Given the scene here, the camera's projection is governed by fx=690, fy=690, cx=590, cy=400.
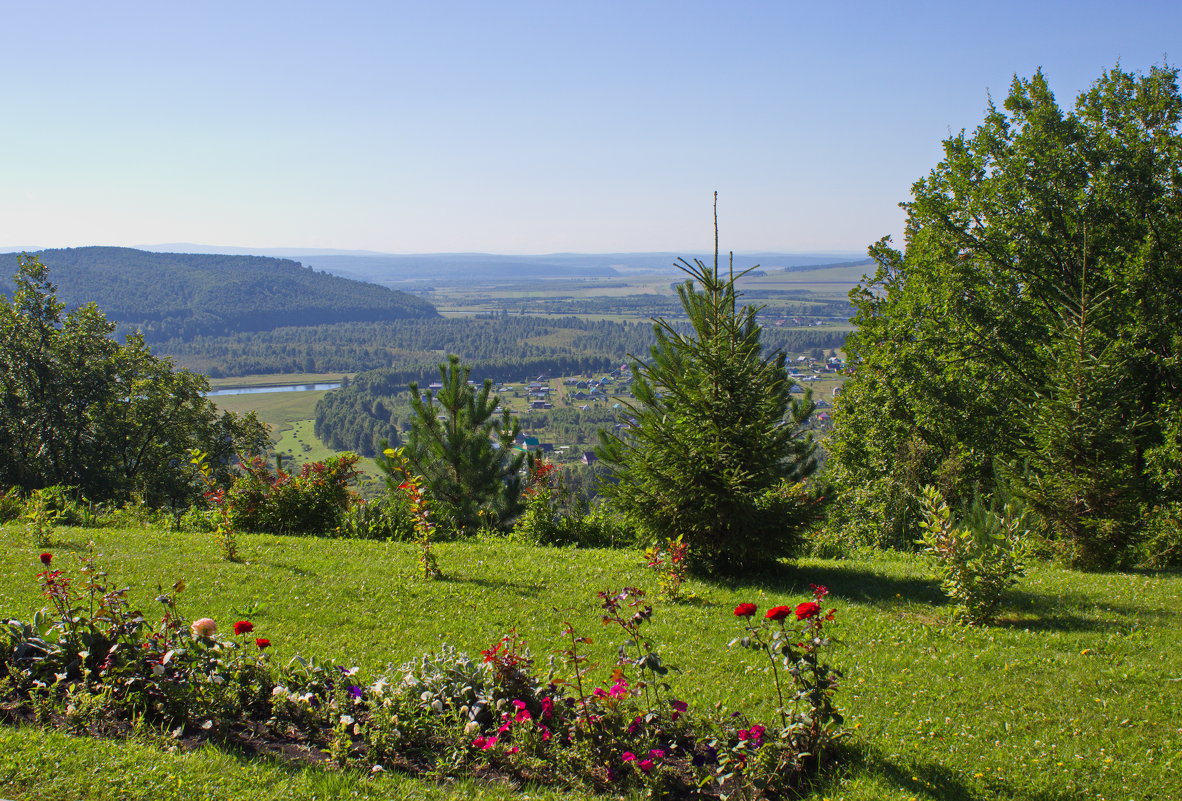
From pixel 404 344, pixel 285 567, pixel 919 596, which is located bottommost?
pixel 919 596

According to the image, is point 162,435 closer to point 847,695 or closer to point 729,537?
point 729,537

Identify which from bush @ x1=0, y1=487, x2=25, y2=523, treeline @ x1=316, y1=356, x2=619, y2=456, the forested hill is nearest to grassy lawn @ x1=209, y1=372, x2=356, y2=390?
the forested hill

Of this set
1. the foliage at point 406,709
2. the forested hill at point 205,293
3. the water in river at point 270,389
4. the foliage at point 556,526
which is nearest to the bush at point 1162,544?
the foliage at point 556,526

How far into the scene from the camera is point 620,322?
472 feet

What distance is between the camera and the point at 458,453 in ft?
48.9

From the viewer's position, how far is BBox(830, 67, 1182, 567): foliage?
14406 mm

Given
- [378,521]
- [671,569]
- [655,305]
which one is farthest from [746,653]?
[655,305]

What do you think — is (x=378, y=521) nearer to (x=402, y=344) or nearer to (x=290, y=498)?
(x=290, y=498)

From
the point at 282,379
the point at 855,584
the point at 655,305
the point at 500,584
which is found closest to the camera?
the point at 500,584

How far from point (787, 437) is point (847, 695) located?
383 cm

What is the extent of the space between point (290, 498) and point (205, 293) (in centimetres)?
14227

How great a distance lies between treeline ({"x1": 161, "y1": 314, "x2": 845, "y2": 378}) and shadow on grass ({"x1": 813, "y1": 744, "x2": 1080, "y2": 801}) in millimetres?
88961

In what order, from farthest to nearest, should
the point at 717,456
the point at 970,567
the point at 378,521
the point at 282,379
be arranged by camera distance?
the point at 282,379 < the point at 378,521 < the point at 717,456 < the point at 970,567

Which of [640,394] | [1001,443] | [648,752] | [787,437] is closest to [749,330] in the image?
[787,437]
